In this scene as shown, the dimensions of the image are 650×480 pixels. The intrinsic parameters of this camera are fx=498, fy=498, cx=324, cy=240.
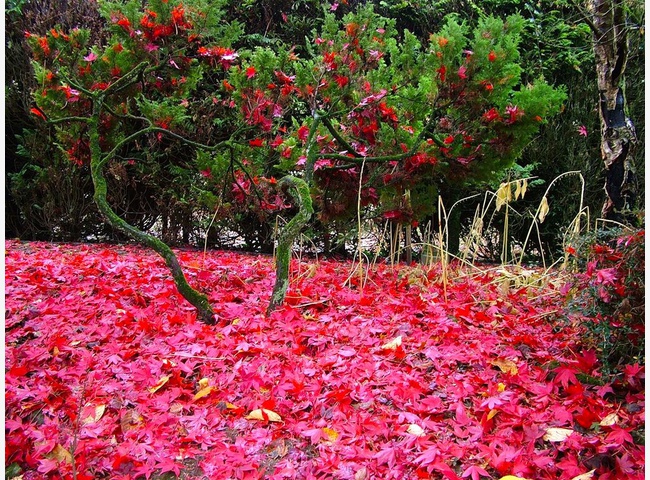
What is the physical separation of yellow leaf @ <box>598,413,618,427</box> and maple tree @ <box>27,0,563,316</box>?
152cm

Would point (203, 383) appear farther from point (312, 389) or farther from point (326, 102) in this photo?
point (326, 102)

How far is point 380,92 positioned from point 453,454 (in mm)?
2032

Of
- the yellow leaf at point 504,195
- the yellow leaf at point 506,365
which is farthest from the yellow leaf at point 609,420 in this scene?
the yellow leaf at point 504,195

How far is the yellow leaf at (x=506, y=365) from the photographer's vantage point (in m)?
1.94

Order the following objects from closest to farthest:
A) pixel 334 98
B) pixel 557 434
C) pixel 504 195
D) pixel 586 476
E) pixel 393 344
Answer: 1. pixel 586 476
2. pixel 557 434
3. pixel 393 344
4. pixel 504 195
5. pixel 334 98

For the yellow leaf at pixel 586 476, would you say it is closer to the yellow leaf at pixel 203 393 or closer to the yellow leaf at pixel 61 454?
the yellow leaf at pixel 203 393

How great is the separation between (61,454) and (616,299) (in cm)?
189

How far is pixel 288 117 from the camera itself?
525cm

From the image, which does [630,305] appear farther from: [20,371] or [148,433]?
[20,371]

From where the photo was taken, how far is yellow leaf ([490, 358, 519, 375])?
1.94 m

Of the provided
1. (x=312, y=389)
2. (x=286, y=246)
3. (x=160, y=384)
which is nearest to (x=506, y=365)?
(x=312, y=389)

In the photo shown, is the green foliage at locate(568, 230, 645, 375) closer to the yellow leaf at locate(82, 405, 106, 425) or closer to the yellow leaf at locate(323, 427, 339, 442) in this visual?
the yellow leaf at locate(323, 427, 339, 442)

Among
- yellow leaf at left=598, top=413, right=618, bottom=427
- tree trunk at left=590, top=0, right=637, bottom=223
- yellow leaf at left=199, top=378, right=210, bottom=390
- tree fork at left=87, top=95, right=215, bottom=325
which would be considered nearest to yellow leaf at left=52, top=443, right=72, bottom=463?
yellow leaf at left=199, top=378, right=210, bottom=390

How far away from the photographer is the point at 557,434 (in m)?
1.56
